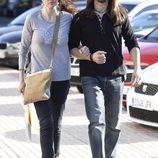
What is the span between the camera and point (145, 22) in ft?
39.6

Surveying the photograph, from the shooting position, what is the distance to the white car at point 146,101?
24.2 ft

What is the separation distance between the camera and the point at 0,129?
25.3ft

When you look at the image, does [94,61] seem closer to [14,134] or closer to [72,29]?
[72,29]

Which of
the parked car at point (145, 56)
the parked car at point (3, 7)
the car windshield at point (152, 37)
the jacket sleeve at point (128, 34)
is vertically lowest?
the parked car at point (3, 7)

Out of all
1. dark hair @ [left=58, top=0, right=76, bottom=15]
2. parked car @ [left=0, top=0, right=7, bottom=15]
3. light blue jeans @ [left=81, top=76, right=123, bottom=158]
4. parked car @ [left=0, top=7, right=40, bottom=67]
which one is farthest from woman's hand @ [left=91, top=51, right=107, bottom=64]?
parked car @ [left=0, top=0, right=7, bottom=15]

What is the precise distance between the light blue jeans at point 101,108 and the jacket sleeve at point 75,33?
12.1 inches

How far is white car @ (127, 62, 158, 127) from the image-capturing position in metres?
7.39

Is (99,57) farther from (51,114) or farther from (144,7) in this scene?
(144,7)

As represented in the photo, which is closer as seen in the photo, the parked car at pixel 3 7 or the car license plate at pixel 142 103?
the car license plate at pixel 142 103

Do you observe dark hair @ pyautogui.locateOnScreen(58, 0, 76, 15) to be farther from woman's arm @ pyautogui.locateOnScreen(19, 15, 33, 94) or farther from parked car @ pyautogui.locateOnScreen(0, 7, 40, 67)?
parked car @ pyautogui.locateOnScreen(0, 7, 40, 67)

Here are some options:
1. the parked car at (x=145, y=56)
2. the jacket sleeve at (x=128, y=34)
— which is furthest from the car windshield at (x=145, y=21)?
the jacket sleeve at (x=128, y=34)

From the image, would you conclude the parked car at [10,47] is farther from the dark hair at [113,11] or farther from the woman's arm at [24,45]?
the dark hair at [113,11]

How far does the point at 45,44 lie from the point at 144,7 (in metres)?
8.49

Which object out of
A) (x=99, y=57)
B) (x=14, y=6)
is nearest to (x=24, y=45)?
(x=99, y=57)
